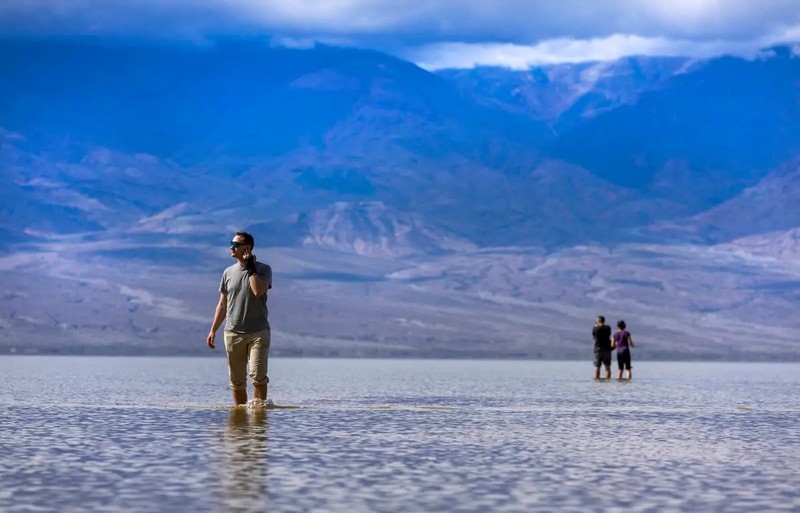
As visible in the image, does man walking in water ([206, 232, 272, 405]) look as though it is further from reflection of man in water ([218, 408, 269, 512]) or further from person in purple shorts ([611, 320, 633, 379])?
person in purple shorts ([611, 320, 633, 379])

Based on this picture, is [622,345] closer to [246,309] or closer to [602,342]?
[602,342]

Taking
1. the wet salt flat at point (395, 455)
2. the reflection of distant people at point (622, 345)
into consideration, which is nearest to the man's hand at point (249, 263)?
the wet salt flat at point (395, 455)

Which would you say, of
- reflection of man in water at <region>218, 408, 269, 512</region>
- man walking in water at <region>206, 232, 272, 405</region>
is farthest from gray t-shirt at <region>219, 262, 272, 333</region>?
reflection of man in water at <region>218, 408, 269, 512</region>

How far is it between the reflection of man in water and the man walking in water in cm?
107

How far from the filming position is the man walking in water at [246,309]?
18.1 metres

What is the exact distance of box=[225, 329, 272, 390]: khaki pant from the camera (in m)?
18.2

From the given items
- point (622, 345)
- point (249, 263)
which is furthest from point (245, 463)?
point (622, 345)

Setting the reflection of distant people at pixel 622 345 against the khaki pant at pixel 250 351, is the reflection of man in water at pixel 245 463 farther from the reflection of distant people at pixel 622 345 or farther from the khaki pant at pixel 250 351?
the reflection of distant people at pixel 622 345

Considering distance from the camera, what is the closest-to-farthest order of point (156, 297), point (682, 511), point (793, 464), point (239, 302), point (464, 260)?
point (682, 511), point (793, 464), point (239, 302), point (156, 297), point (464, 260)

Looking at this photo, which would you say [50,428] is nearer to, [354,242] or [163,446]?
[163,446]

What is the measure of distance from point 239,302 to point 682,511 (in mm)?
10049

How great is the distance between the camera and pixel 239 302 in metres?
18.3

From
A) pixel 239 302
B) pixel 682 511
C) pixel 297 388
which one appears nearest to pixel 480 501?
pixel 682 511

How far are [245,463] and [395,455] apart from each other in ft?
4.79
